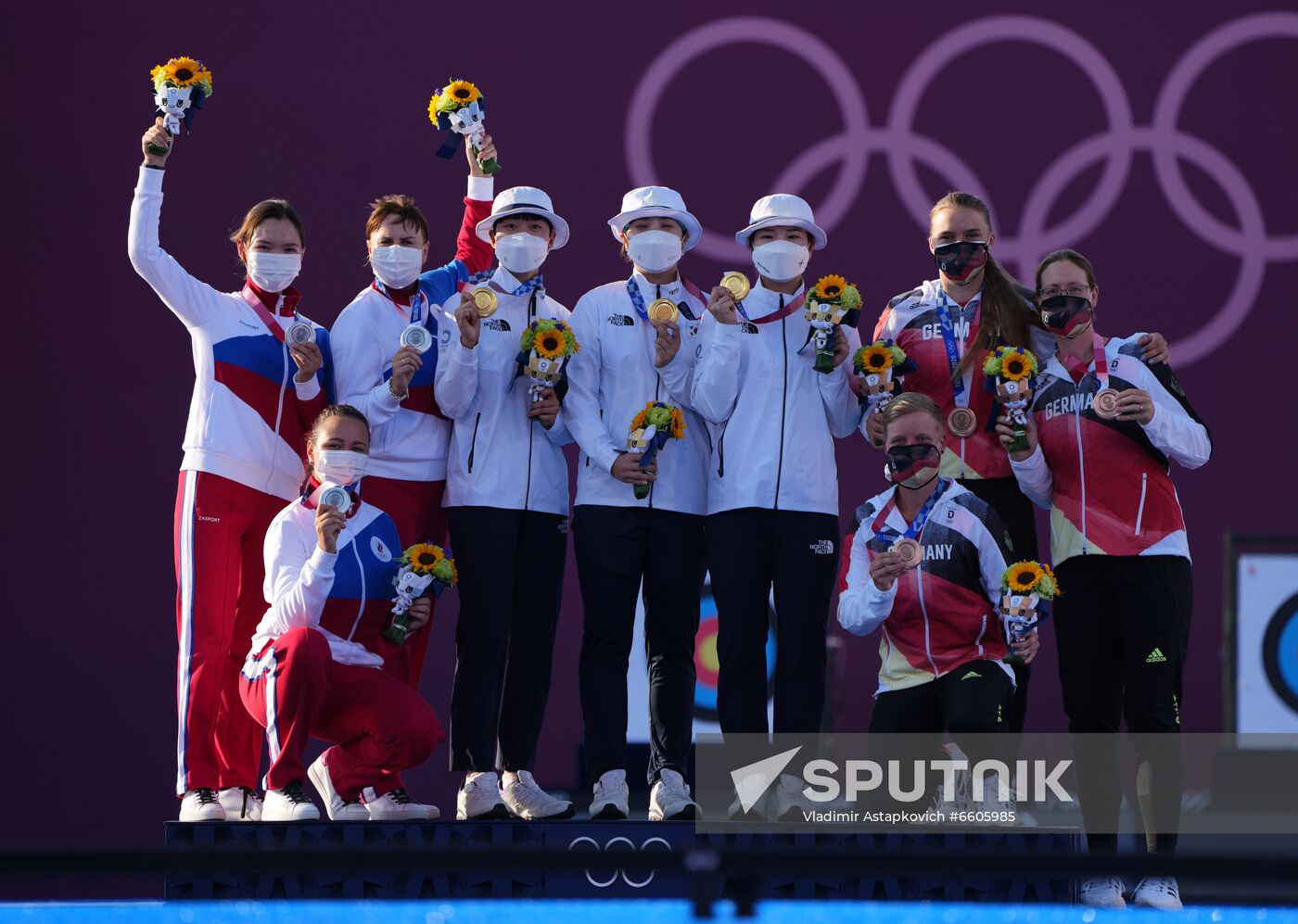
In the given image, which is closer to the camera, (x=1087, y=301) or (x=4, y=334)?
(x=1087, y=301)

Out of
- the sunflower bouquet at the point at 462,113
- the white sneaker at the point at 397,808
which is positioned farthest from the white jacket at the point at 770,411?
the white sneaker at the point at 397,808

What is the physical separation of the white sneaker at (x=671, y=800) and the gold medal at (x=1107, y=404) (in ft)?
5.35

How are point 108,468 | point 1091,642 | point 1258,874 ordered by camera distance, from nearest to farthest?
1. point 1258,874
2. point 1091,642
3. point 108,468

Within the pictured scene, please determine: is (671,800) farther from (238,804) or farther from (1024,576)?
(238,804)

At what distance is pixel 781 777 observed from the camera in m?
4.61

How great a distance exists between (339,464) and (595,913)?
148 cm

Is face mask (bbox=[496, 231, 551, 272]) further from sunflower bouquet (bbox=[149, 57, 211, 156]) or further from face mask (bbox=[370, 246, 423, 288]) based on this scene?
sunflower bouquet (bbox=[149, 57, 211, 156])

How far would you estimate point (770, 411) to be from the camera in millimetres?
4738

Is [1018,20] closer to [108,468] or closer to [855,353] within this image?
[855,353]

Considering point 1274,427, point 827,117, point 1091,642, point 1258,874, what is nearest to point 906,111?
point 827,117

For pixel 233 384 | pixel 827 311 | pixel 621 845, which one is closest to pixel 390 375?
pixel 233 384

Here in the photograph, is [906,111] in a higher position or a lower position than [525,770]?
higher

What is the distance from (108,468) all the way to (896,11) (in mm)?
4827

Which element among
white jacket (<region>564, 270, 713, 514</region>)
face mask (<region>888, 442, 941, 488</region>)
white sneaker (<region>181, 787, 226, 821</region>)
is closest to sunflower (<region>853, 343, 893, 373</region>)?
face mask (<region>888, 442, 941, 488</region>)
